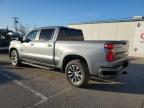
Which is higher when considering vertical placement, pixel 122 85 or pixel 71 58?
pixel 71 58

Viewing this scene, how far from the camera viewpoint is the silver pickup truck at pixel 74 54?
5.85 metres

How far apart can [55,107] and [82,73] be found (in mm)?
1763

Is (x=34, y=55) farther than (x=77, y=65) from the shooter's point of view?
Yes

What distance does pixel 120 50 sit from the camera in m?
6.29

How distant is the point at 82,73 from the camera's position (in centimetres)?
630

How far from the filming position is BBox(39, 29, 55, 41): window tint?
298 inches

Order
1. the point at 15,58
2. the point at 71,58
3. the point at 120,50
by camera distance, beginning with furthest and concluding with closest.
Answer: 1. the point at 15,58
2. the point at 71,58
3. the point at 120,50

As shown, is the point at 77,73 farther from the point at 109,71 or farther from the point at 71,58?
the point at 109,71

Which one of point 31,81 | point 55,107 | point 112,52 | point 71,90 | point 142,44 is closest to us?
point 55,107

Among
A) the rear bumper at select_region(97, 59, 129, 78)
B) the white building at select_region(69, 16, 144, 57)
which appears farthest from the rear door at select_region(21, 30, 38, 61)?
the white building at select_region(69, 16, 144, 57)

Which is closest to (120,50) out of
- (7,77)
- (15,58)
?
(7,77)

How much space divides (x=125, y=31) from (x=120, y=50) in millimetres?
11414

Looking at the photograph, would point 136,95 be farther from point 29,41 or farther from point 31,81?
point 29,41

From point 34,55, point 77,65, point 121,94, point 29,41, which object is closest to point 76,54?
point 77,65
